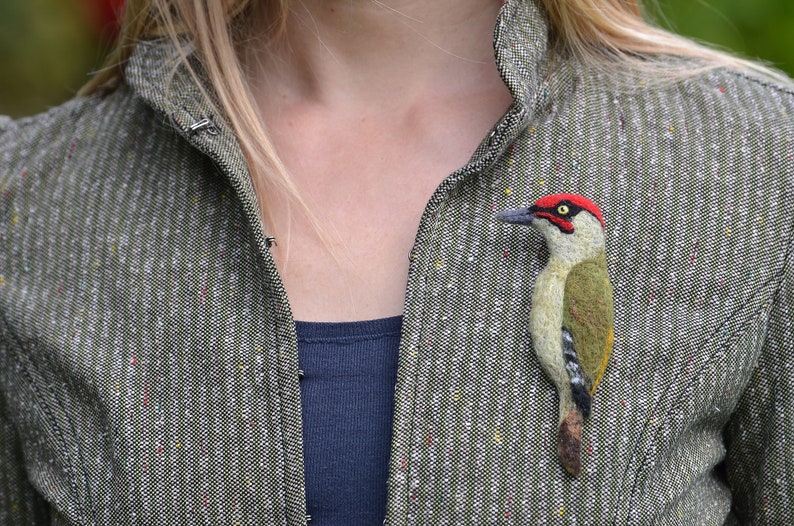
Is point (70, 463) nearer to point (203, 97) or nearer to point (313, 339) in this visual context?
point (313, 339)

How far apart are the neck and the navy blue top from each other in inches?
16.9

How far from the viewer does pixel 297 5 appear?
5.29 ft

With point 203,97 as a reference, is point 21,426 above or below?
below

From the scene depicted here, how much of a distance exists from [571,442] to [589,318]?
155 millimetres

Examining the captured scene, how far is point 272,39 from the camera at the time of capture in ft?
5.41

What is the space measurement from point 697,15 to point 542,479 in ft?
5.59

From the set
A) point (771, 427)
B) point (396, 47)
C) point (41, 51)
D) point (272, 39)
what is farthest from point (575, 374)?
point (41, 51)

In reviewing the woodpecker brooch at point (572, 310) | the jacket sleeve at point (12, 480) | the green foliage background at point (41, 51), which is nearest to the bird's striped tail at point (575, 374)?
the woodpecker brooch at point (572, 310)

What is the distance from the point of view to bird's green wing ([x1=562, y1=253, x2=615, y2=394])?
3.98 ft

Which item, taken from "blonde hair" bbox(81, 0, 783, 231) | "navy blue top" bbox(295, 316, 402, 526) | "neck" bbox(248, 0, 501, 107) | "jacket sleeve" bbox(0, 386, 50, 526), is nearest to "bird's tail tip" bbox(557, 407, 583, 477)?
"navy blue top" bbox(295, 316, 402, 526)

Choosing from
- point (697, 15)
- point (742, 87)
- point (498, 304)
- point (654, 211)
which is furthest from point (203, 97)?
point (697, 15)

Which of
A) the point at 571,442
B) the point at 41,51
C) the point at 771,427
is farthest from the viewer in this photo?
the point at 41,51

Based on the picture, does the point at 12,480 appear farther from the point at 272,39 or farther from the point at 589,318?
the point at 589,318

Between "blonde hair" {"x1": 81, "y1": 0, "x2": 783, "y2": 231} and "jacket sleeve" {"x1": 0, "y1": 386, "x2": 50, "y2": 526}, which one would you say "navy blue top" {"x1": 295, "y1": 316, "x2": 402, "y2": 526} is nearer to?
"blonde hair" {"x1": 81, "y1": 0, "x2": 783, "y2": 231}
